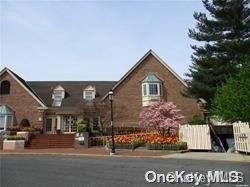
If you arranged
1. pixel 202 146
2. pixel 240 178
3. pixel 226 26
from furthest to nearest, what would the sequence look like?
pixel 226 26
pixel 202 146
pixel 240 178

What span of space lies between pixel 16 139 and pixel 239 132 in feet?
62.8

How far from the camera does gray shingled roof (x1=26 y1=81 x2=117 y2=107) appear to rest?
4734 cm

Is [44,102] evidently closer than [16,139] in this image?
No

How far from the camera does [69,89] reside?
50156mm

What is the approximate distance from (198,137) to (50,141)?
1530 cm

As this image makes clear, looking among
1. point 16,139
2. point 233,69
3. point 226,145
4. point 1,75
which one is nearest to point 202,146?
point 226,145

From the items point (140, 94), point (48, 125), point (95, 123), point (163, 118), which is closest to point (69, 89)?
point (48, 125)

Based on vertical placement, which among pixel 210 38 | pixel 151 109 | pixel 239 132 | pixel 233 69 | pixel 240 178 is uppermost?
pixel 210 38

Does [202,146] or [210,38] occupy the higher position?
[210,38]

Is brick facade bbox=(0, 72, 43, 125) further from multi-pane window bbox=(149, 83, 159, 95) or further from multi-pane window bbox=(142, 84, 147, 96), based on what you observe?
multi-pane window bbox=(149, 83, 159, 95)

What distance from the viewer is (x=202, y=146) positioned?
25875 mm

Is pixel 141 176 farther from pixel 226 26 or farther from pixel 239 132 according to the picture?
pixel 226 26

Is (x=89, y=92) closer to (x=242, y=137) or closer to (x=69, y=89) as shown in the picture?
(x=69, y=89)

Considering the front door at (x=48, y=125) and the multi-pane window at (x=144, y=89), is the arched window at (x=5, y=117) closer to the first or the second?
the front door at (x=48, y=125)
